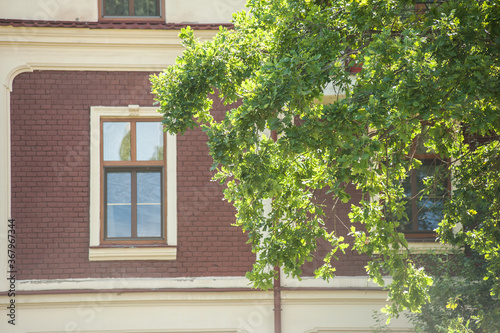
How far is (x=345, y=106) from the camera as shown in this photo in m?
8.25

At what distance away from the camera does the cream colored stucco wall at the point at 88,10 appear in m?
13.5

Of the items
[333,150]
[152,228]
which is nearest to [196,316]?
[152,228]

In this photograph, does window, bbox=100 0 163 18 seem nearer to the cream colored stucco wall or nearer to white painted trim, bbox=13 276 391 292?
the cream colored stucco wall

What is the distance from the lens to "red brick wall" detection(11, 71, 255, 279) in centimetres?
1318

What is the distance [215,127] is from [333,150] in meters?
1.33

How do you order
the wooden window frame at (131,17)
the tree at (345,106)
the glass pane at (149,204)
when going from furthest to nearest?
the wooden window frame at (131,17) → the glass pane at (149,204) → the tree at (345,106)

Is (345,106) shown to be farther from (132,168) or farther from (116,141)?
(116,141)

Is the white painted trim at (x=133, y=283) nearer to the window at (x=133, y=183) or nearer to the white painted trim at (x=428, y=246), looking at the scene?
the window at (x=133, y=183)

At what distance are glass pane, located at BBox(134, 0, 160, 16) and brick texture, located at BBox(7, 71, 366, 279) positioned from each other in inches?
42.8

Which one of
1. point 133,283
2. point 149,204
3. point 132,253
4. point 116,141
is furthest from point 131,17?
point 133,283

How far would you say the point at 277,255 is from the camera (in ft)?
30.0

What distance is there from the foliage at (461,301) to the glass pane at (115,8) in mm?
6616

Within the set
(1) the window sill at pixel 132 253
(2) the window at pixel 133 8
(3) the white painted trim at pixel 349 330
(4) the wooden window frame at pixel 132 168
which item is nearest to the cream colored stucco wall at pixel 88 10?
(2) the window at pixel 133 8

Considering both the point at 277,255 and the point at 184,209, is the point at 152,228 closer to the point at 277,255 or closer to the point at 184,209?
the point at 184,209
